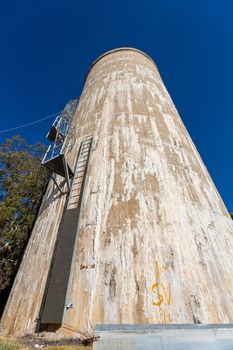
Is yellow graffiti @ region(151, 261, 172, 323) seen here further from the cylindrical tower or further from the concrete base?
the concrete base

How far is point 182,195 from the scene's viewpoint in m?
5.20

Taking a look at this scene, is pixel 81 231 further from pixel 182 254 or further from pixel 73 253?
pixel 182 254

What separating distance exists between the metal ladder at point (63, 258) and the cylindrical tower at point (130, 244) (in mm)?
23

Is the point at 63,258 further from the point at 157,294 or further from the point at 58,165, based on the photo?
the point at 58,165

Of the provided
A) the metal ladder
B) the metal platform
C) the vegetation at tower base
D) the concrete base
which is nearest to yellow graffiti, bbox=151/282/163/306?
the concrete base

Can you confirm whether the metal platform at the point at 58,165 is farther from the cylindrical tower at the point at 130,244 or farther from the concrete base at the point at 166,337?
the concrete base at the point at 166,337

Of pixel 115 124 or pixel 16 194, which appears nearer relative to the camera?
pixel 115 124

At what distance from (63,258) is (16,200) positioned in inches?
373

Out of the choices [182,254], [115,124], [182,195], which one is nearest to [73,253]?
[182,254]

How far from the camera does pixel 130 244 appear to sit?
427 cm

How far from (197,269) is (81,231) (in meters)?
2.37

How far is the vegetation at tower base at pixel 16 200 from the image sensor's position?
11.5 metres

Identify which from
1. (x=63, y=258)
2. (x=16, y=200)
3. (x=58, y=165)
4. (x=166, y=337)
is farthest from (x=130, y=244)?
(x=16, y=200)

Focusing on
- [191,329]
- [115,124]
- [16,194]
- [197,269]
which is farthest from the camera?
[16,194]
